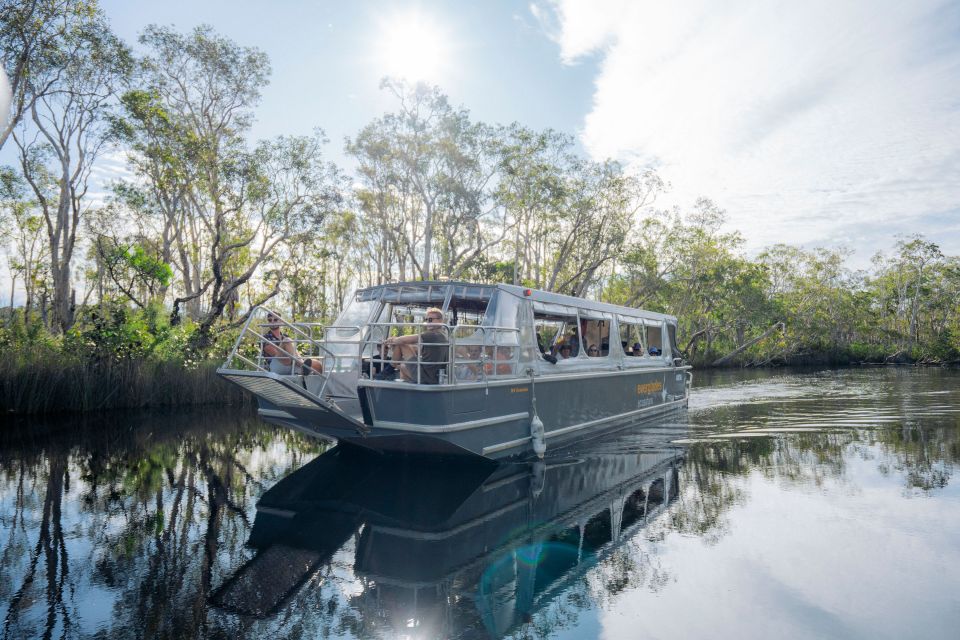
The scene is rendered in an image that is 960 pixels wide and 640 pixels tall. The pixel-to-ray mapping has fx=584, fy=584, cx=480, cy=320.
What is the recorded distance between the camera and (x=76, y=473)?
7.66 m

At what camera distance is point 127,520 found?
5.75 metres

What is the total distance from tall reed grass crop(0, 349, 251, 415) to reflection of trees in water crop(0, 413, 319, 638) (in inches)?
90.4

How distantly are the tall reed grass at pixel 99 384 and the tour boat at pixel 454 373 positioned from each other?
6.78m

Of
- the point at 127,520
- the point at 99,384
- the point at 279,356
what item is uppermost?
the point at 279,356

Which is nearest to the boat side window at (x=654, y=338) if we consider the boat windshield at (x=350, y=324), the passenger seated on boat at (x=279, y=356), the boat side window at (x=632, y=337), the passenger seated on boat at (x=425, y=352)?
the boat side window at (x=632, y=337)

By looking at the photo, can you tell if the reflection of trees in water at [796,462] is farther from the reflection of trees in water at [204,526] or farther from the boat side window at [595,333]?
the boat side window at [595,333]

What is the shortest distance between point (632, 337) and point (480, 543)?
7.83 m

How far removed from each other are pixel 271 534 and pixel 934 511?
679 centimetres

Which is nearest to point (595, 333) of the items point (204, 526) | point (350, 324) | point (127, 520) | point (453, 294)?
point (453, 294)

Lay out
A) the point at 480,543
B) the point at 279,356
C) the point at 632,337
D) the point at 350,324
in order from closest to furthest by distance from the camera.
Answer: the point at 480,543, the point at 279,356, the point at 350,324, the point at 632,337

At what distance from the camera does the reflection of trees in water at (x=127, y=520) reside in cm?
393

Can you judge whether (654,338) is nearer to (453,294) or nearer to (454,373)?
(453,294)

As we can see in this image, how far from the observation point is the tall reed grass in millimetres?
12305

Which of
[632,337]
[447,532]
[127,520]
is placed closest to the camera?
[447,532]
